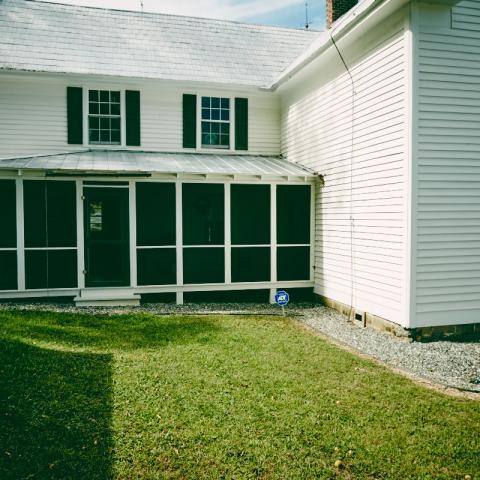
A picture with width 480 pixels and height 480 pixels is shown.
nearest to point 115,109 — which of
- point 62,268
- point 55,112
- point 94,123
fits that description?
point 94,123

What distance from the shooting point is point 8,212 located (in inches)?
416

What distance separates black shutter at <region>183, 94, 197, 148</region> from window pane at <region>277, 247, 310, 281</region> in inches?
168

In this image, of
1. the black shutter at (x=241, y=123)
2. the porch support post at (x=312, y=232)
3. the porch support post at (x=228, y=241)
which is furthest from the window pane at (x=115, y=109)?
the porch support post at (x=312, y=232)

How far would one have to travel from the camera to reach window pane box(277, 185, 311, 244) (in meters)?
11.9

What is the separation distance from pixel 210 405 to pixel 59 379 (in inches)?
77.0

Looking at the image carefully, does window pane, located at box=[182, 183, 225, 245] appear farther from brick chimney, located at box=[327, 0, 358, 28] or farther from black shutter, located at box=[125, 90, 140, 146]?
brick chimney, located at box=[327, 0, 358, 28]

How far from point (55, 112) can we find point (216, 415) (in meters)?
10.4

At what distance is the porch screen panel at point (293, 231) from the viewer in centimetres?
1185

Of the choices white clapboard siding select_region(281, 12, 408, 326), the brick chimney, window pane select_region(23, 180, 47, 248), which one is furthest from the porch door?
the brick chimney

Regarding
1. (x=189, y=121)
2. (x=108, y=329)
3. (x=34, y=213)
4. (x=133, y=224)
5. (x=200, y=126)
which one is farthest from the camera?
(x=200, y=126)

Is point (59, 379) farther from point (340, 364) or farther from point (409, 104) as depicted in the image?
point (409, 104)

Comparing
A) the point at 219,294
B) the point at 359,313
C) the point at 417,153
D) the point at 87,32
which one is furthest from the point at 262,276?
the point at 87,32

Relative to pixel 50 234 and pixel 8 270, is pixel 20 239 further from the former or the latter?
pixel 8 270

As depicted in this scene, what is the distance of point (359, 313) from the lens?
30.6 ft
